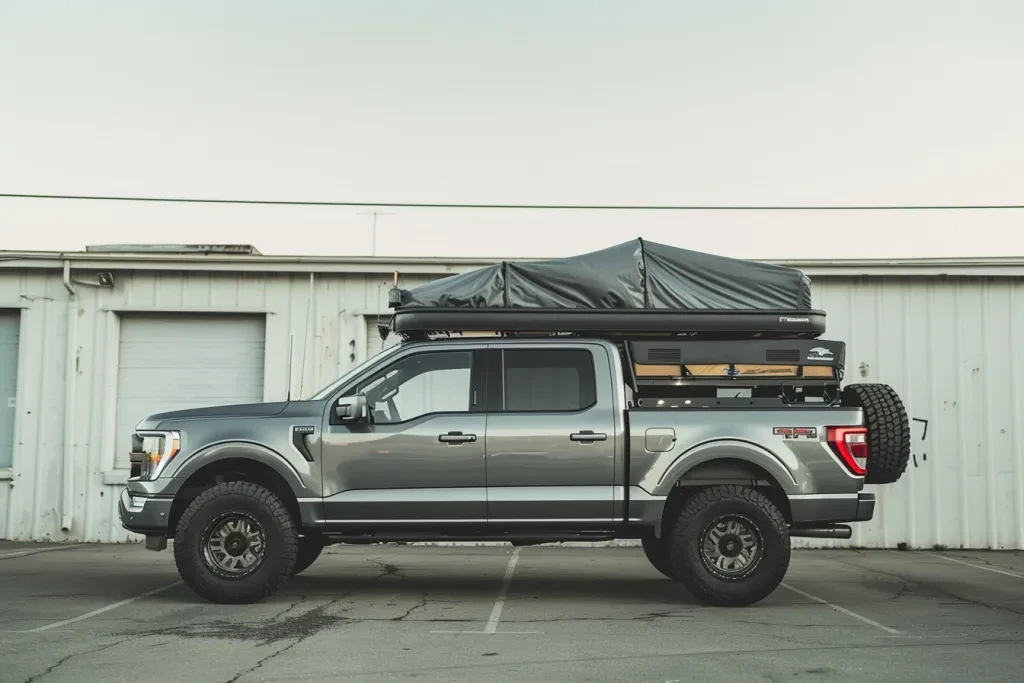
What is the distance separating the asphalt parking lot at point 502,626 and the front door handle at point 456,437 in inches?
53.6

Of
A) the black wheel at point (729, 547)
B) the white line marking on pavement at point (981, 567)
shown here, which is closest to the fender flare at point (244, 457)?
the black wheel at point (729, 547)

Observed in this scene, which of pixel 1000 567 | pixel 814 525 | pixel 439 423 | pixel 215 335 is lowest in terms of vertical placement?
pixel 1000 567

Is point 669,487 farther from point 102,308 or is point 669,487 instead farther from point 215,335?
point 102,308

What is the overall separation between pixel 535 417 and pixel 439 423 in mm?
775

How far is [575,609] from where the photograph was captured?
8867 mm

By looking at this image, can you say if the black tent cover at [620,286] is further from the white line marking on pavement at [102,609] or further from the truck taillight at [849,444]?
the white line marking on pavement at [102,609]

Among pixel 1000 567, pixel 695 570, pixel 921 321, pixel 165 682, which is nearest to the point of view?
pixel 165 682

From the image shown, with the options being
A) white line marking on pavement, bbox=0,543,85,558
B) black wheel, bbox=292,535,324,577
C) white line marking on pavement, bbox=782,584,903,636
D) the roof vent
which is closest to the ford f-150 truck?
white line marking on pavement, bbox=782,584,903,636

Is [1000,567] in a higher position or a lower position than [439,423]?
lower

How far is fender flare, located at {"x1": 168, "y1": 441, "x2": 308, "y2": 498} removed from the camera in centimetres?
880

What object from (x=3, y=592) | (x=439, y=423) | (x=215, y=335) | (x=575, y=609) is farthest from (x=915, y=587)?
(x=215, y=335)

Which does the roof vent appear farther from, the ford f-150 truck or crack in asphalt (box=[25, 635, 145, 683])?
crack in asphalt (box=[25, 635, 145, 683])

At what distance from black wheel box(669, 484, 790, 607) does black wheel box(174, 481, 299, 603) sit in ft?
10.3

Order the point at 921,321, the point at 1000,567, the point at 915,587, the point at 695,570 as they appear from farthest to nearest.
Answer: the point at 921,321 → the point at 1000,567 → the point at 915,587 → the point at 695,570
